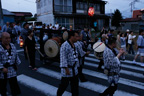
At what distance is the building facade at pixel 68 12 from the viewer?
2684cm

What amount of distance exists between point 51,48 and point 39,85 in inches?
76.8

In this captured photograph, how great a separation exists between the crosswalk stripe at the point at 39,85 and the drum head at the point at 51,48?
1431 millimetres

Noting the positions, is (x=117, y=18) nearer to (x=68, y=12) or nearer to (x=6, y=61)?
(x=68, y=12)

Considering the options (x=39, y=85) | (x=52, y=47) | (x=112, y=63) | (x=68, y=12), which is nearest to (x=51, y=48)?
(x=52, y=47)

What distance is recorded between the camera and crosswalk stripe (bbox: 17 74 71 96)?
14.4ft

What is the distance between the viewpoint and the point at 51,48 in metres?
6.37

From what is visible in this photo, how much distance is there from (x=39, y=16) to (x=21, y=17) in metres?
22.7

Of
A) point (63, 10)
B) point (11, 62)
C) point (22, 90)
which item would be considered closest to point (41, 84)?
point (22, 90)

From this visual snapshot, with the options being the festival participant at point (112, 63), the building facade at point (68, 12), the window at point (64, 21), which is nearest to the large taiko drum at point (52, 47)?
the festival participant at point (112, 63)

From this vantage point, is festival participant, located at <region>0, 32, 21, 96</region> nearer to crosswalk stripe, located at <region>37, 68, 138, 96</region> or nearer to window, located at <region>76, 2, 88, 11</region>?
crosswalk stripe, located at <region>37, 68, 138, 96</region>

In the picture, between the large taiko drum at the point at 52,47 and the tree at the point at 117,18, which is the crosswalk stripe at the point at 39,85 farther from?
the tree at the point at 117,18

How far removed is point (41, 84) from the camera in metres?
4.98

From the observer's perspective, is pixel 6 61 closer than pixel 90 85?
Yes

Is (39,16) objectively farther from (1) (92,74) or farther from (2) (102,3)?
(1) (92,74)
